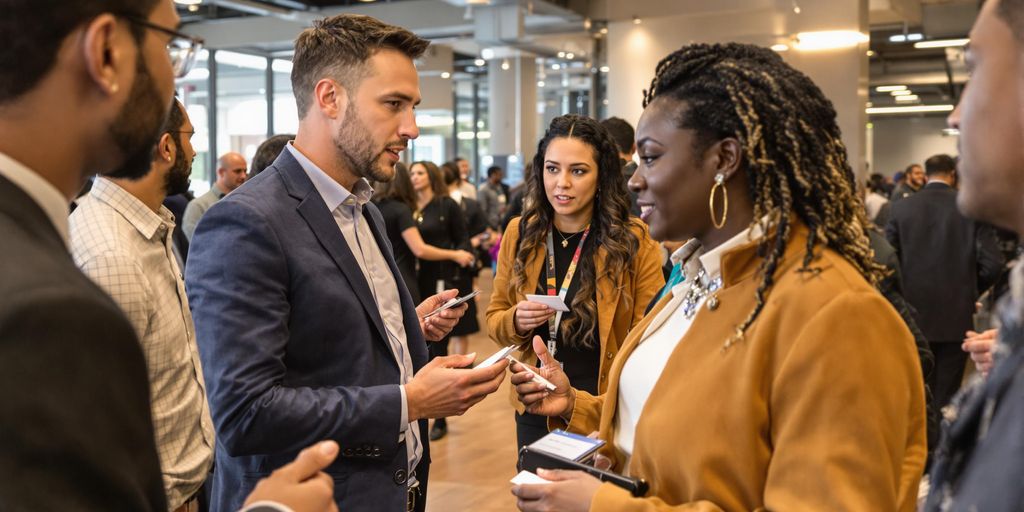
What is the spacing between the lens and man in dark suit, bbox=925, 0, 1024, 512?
37.7 inches

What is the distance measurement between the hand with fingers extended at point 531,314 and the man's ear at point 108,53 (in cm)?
223

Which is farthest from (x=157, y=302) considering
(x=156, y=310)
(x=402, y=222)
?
(x=402, y=222)

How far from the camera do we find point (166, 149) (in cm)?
298

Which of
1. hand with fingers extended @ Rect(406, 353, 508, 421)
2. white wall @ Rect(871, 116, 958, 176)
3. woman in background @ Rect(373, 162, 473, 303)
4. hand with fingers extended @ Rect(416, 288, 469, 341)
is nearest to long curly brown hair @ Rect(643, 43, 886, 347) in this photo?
hand with fingers extended @ Rect(406, 353, 508, 421)

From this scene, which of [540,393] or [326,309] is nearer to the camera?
[326,309]

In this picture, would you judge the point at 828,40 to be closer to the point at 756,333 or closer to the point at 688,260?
the point at 688,260

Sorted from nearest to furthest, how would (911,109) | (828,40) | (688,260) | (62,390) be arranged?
(62,390)
(688,260)
(828,40)
(911,109)

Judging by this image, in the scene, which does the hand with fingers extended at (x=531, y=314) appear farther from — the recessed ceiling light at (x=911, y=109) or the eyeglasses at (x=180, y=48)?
the recessed ceiling light at (x=911, y=109)

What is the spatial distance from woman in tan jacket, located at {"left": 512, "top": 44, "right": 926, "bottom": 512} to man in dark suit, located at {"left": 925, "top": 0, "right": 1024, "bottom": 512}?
312 mm

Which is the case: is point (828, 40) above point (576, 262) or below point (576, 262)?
above

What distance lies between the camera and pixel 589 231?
3559mm

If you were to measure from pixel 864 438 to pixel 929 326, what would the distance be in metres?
5.20

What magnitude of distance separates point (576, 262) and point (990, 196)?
2.42 metres

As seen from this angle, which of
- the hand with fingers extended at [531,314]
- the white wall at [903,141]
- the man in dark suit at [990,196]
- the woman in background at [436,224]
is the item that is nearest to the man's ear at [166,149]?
the hand with fingers extended at [531,314]
